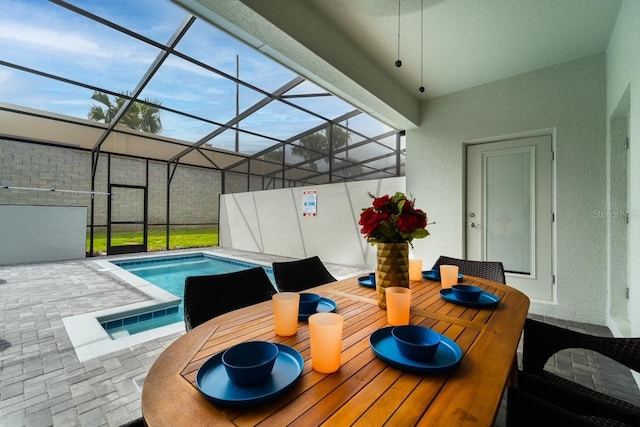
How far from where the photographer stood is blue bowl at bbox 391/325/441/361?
0.76 m

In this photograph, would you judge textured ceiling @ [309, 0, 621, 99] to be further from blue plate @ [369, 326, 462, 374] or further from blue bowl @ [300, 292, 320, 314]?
blue plate @ [369, 326, 462, 374]

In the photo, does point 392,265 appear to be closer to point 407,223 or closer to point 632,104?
point 407,223

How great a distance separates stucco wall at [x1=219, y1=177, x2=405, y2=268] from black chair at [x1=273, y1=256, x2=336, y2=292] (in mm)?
2992

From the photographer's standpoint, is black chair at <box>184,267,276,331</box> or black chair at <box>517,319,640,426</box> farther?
black chair at <box>184,267,276,331</box>

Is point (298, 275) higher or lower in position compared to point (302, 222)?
lower

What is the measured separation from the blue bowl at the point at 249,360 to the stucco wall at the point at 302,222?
14.4 ft

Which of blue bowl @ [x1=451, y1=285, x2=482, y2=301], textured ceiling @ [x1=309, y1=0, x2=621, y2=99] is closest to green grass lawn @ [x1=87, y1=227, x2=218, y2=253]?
textured ceiling @ [x1=309, y1=0, x2=621, y2=99]

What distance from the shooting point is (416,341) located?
88 centimetres

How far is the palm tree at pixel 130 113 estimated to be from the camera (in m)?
4.83

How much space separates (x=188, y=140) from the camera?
7.00 metres

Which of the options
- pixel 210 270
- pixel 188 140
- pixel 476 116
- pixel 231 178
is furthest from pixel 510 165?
pixel 231 178

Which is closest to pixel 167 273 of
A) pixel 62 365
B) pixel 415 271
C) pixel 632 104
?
pixel 62 365

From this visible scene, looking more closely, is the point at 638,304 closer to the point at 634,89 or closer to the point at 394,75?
the point at 634,89

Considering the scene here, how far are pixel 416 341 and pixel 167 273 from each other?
6.44 meters
